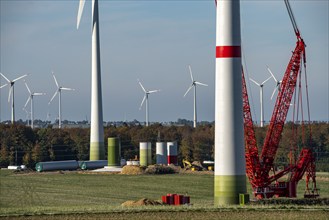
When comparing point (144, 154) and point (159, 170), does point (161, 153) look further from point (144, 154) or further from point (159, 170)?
point (159, 170)

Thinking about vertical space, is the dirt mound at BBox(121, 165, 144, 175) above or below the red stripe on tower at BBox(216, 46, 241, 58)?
below

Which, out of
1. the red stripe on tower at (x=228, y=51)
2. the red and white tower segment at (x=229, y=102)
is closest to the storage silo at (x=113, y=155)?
the red and white tower segment at (x=229, y=102)

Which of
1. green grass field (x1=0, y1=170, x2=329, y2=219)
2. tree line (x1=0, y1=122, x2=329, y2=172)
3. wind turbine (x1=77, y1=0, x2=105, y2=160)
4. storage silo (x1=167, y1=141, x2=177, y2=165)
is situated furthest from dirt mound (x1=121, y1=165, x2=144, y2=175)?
tree line (x1=0, y1=122, x2=329, y2=172)

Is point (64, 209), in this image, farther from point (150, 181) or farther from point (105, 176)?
point (105, 176)

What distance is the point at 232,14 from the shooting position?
69812 millimetres

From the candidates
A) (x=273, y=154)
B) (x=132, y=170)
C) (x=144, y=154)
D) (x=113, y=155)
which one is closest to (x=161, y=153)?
(x=144, y=154)

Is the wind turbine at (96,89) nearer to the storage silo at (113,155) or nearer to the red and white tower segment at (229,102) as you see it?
the storage silo at (113,155)

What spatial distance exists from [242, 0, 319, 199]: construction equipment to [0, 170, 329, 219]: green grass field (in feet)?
12.1

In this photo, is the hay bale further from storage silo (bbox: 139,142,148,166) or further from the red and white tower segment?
the red and white tower segment

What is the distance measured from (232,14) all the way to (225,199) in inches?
563

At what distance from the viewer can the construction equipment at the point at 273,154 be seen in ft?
306

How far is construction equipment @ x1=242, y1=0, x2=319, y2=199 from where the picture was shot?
306ft

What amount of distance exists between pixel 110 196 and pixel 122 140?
9352 centimetres

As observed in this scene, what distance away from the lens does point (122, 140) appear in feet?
604
